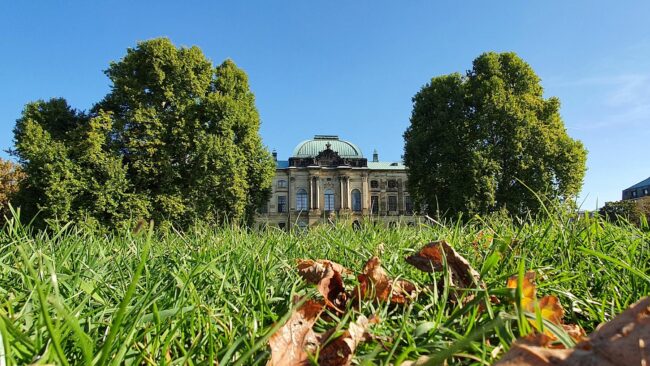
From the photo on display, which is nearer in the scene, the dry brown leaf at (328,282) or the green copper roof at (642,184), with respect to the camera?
the dry brown leaf at (328,282)

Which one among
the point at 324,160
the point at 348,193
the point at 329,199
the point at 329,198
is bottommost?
the point at 329,199

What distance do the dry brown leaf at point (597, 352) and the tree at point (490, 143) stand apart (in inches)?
680

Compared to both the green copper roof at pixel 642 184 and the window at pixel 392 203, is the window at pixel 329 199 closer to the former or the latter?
the window at pixel 392 203

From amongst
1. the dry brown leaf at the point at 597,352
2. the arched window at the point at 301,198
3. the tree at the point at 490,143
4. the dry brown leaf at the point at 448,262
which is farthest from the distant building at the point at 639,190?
the dry brown leaf at the point at 597,352

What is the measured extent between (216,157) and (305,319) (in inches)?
668

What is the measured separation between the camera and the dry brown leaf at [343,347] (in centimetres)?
82

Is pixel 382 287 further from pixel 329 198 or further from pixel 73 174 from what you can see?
pixel 329 198

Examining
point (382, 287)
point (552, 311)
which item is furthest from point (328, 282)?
point (552, 311)

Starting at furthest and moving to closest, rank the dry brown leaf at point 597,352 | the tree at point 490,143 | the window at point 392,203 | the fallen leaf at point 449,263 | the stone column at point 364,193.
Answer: the window at point 392,203
the stone column at point 364,193
the tree at point 490,143
the fallen leaf at point 449,263
the dry brown leaf at point 597,352

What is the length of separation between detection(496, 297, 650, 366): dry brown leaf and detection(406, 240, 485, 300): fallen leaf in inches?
22.3

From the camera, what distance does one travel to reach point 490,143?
62.6ft

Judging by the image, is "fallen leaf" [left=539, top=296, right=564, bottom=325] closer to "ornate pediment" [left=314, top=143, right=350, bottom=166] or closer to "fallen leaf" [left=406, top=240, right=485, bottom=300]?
"fallen leaf" [left=406, top=240, right=485, bottom=300]

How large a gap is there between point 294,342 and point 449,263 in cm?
56

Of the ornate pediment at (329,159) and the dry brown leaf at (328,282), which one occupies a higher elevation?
the ornate pediment at (329,159)
